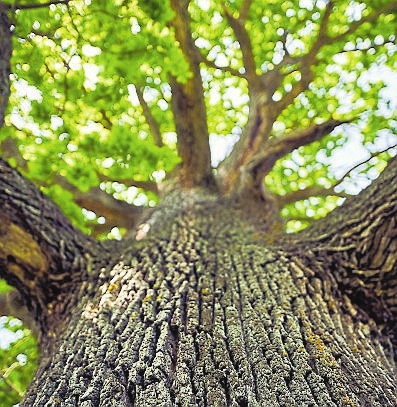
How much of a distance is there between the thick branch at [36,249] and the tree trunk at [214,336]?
17cm

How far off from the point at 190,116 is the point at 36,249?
2179 mm

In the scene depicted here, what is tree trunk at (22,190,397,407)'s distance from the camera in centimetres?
132

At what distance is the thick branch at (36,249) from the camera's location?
2.20 meters

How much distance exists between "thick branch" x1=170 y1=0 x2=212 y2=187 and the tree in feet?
0.05

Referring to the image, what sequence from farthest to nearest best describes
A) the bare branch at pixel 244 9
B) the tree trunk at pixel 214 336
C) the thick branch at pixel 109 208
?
the bare branch at pixel 244 9 → the thick branch at pixel 109 208 → the tree trunk at pixel 214 336

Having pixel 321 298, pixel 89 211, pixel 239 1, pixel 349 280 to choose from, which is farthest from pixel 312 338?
pixel 239 1

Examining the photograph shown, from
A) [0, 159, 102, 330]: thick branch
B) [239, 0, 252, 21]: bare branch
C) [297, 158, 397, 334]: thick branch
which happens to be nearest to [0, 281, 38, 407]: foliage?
[0, 159, 102, 330]: thick branch

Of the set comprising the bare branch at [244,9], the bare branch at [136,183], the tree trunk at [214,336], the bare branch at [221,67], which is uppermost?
the bare branch at [244,9]

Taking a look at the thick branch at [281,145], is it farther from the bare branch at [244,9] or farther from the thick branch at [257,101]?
the bare branch at [244,9]

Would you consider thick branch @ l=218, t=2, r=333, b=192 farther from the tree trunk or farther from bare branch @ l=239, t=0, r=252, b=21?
the tree trunk

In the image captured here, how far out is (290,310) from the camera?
1.86 m

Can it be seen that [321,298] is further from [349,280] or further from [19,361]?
[19,361]

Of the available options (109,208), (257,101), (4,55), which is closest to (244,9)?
(257,101)

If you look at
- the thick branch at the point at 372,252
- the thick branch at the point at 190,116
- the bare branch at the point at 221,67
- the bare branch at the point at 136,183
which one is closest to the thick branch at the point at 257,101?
the bare branch at the point at 221,67
